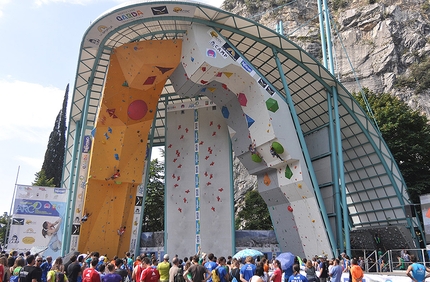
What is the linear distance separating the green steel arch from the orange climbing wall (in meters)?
1.03

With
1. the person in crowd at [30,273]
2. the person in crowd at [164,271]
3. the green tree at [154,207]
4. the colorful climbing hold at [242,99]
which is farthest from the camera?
the green tree at [154,207]

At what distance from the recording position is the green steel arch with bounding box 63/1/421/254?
23.2 meters

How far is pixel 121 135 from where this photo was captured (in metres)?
26.1

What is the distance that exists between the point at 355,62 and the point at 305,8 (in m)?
17.7

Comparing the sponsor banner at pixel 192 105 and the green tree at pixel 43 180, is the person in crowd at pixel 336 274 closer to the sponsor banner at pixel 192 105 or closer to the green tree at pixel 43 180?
the sponsor banner at pixel 192 105

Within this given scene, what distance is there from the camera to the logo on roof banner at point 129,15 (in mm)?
21547

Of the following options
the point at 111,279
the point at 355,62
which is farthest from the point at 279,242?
the point at 355,62

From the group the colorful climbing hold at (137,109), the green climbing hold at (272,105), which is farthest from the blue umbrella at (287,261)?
the colorful climbing hold at (137,109)

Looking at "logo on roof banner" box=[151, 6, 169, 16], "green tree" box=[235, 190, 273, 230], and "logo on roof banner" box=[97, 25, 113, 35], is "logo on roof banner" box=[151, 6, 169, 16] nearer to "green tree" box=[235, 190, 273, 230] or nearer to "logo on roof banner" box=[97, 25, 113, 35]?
"logo on roof banner" box=[97, 25, 113, 35]

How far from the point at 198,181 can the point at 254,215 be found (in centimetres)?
1974

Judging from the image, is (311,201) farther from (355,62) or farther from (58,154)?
(355,62)

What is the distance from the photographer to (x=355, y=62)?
192 feet

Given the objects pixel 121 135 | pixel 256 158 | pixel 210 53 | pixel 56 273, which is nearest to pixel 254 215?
pixel 256 158

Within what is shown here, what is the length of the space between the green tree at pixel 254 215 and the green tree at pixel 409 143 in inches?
671
